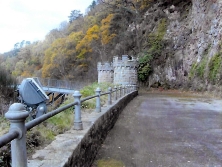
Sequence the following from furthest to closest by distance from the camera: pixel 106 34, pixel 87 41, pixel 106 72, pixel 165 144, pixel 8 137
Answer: pixel 87 41, pixel 106 34, pixel 106 72, pixel 165 144, pixel 8 137

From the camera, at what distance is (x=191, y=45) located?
96.2 feet

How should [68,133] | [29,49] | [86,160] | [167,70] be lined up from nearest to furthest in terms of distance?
[86,160]
[68,133]
[167,70]
[29,49]

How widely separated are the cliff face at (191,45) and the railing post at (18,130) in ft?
67.7

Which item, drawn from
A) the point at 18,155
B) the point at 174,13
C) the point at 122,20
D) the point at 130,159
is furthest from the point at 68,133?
the point at 122,20

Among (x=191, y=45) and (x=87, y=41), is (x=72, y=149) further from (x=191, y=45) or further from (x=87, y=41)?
(x=87, y=41)

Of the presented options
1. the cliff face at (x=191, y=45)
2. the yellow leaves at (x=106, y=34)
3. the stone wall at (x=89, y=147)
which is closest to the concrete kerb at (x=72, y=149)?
the stone wall at (x=89, y=147)

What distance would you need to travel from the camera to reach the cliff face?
23.0 m

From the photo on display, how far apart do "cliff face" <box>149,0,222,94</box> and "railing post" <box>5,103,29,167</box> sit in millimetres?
20644

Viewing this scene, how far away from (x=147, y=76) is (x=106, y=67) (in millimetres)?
5884

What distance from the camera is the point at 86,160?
3.85 m

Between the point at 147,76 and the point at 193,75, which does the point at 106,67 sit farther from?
the point at 193,75

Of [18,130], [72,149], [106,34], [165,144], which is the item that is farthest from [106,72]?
[18,130]

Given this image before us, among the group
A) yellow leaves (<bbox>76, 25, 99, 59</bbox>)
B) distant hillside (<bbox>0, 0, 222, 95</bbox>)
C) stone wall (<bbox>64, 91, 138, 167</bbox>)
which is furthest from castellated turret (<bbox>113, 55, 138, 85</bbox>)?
stone wall (<bbox>64, 91, 138, 167</bbox>)

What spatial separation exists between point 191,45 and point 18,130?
29.9 m
